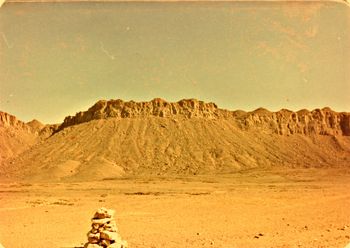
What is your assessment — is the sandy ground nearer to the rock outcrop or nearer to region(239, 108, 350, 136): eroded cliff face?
the rock outcrop

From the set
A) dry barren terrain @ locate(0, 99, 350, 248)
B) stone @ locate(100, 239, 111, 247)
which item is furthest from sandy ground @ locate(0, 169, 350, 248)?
stone @ locate(100, 239, 111, 247)

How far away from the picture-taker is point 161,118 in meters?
94.2

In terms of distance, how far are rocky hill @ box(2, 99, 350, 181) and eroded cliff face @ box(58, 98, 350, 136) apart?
190 mm

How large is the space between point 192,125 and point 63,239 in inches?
2963

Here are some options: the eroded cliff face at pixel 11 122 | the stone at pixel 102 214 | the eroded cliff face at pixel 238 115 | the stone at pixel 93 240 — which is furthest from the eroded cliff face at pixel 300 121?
the stone at pixel 93 240

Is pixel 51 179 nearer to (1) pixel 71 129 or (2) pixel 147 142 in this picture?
(2) pixel 147 142

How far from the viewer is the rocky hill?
75.9 m

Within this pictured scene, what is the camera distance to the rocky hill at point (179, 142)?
75875 mm

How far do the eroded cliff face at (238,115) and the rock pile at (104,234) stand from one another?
80.8 meters

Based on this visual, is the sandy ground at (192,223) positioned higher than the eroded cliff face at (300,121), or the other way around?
the eroded cliff face at (300,121)

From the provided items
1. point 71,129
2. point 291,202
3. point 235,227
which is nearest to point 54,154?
point 71,129

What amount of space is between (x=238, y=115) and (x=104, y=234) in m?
91.7

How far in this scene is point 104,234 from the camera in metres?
13.7

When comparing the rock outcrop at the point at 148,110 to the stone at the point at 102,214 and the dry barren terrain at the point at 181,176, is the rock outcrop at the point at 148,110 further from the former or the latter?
the stone at the point at 102,214
